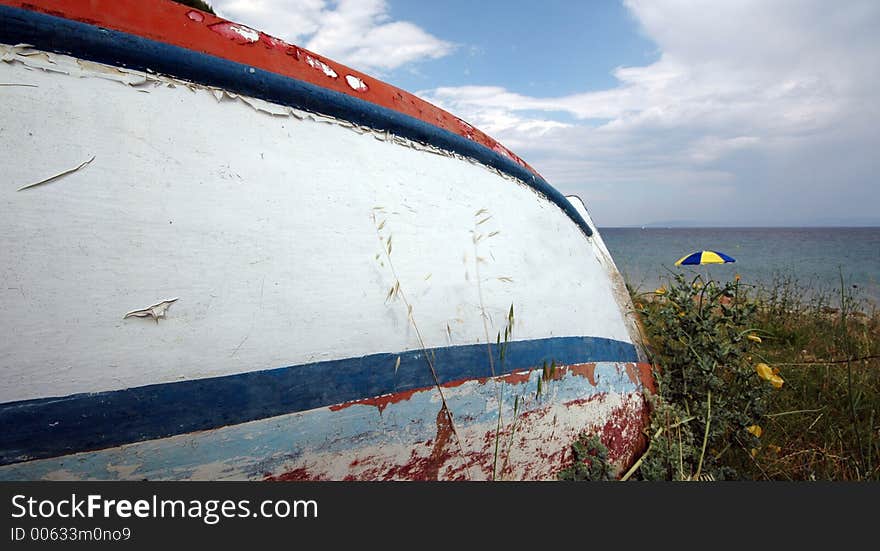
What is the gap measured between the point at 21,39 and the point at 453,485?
138cm

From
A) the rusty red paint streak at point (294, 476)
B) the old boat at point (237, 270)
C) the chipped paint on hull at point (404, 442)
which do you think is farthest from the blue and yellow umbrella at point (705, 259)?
the rusty red paint streak at point (294, 476)

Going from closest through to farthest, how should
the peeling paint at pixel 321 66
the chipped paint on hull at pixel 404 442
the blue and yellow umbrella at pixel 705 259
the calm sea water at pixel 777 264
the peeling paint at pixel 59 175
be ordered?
1. the peeling paint at pixel 59 175
2. the chipped paint on hull at pixel 404 442
3. the peeling paint at pixel 321 66
4. the blue and yellow umbrella at pixel 705 259
5. the calm sea water at pixel 777 264

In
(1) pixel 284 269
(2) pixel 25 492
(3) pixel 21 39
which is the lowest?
(2) pixel 25 492

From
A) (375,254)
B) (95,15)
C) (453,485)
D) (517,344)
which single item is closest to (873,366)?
(517,344)

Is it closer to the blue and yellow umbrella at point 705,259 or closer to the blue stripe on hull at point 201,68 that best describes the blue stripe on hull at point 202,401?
the blue stripe on hull at point 201,68

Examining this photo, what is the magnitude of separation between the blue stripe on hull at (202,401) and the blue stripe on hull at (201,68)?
0.64 m

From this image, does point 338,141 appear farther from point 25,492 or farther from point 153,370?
point 25,492

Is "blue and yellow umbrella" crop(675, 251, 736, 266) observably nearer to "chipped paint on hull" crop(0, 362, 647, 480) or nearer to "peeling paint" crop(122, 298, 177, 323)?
"chipped paint on hull" crop(0, 362, 647, 480)

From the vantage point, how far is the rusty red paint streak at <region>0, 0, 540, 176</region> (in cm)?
98

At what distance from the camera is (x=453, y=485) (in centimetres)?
137

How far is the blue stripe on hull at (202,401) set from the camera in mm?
911

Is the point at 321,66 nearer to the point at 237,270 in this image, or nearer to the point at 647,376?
the point at 237,270

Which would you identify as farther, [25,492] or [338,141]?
[338,141]

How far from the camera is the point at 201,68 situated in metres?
1.09
